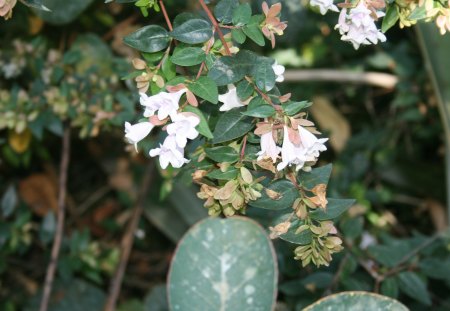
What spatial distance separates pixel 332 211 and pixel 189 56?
26cm

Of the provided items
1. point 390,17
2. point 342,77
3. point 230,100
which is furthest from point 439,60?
point 230,100

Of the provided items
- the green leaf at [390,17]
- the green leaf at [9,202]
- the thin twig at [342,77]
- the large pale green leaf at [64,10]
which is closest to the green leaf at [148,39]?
the green leaf at [390,17]

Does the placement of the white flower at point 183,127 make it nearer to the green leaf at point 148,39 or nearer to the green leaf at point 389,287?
Answer: the green leaf at point 148,39

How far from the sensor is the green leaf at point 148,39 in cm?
87

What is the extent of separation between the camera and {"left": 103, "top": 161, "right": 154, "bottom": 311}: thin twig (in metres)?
1.79

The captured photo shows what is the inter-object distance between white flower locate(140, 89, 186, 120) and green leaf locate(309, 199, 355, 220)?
0.72 ft

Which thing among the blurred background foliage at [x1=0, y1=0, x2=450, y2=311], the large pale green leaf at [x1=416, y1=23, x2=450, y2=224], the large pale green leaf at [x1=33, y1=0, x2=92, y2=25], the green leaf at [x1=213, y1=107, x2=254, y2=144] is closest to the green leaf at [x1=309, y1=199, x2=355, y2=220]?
the green leaf at [x1=213, y1=107, x2=254, y2=144]

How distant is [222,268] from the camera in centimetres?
83

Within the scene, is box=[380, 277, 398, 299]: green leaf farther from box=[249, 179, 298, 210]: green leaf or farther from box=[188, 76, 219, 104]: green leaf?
box=[188, 76, 219, 104]: green leaf

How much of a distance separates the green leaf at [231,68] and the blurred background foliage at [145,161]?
557 millimetres

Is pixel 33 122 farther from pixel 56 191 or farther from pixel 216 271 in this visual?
pixel 216 271

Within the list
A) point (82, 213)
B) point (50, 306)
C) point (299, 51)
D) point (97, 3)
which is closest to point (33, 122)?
point (97, 3)

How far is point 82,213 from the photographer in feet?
7.29

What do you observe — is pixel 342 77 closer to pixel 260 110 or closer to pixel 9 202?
pixel 9 202
